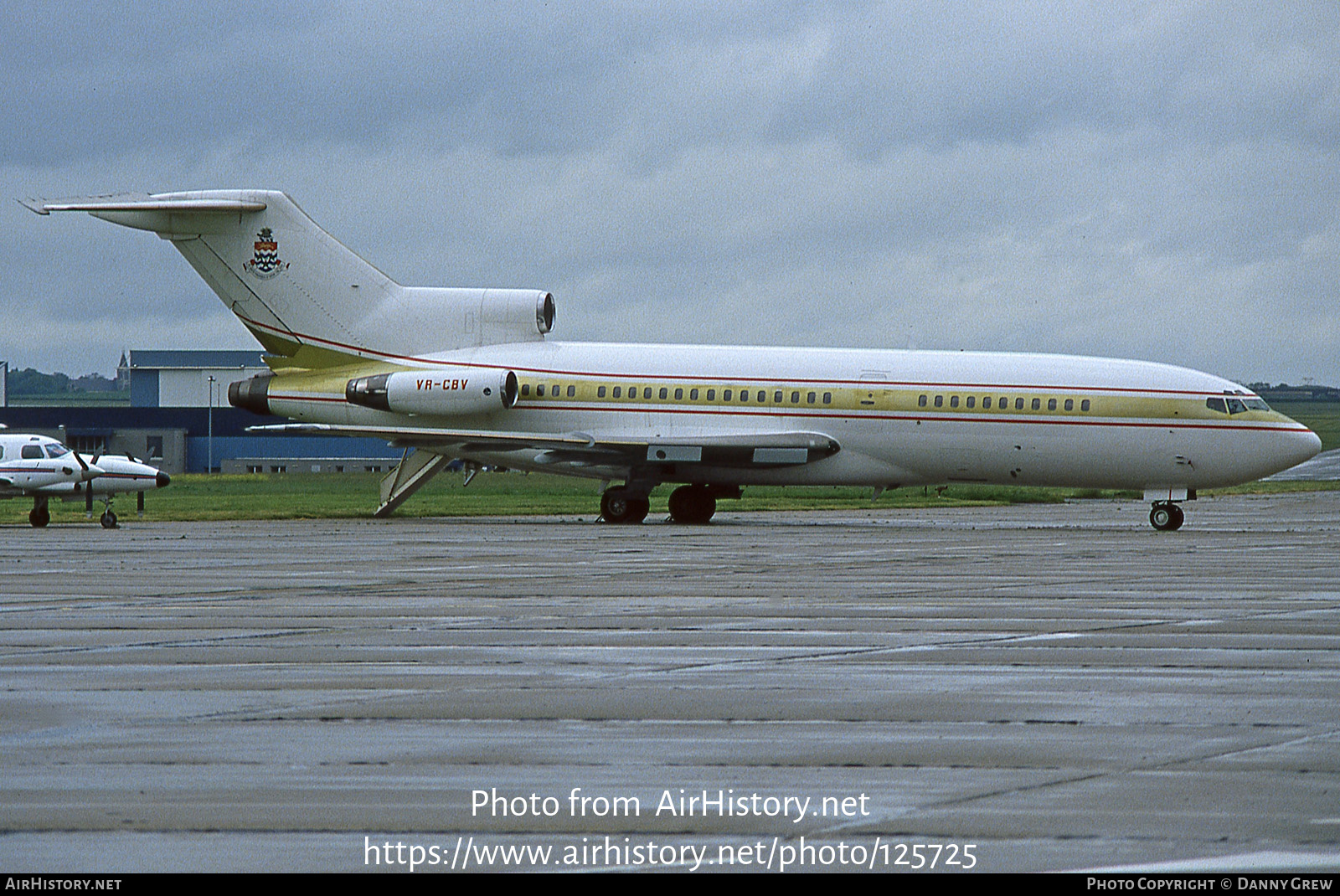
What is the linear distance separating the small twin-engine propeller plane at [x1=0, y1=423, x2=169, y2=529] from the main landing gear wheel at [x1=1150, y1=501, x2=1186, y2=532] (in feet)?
66.0

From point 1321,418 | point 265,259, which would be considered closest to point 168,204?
point 265,259

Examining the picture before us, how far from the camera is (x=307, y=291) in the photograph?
36.4 m

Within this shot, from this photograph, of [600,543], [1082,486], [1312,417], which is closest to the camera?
[600,543]

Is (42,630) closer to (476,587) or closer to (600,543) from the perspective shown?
(476,587)

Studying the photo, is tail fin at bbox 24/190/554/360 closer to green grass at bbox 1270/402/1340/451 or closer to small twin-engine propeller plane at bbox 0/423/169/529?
small twin-engine propeller plane at bbox 0/423/169/529

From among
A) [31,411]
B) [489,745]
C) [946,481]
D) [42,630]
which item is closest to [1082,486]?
[946,481]

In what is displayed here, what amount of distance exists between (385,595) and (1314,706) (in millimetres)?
9782

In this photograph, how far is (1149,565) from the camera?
21344mm

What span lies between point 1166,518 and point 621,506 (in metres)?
10.8

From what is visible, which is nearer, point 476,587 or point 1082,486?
point 476,587

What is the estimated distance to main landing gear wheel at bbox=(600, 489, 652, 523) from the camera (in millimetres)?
34125

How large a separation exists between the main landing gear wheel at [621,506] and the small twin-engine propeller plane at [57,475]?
30.5ft

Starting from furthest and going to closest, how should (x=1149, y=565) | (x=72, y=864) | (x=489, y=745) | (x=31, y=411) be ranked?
(x=31, y=411) < (x=1149, y=565) < (x=489, y=745) < (x=72, y=864)

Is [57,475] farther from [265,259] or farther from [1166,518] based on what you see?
[1166,518]
